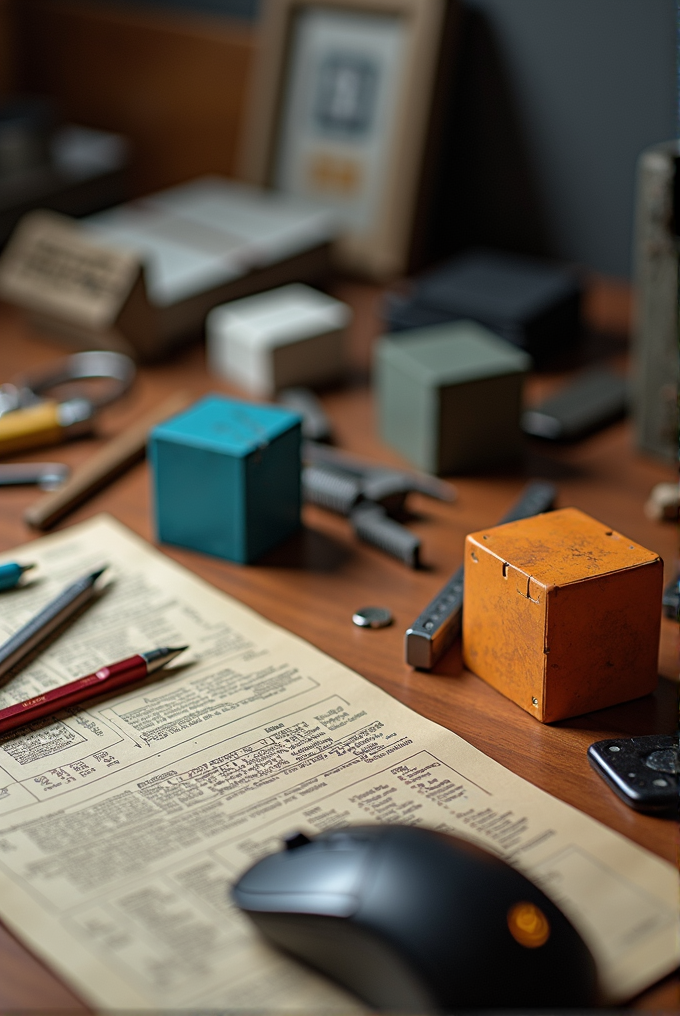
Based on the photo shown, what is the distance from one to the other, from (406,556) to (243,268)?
18.6 inches

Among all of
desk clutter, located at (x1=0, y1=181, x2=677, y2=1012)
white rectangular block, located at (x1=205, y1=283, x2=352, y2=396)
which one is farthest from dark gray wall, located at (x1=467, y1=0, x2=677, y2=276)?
white rectangular block, located at (x1=205, y1=283, x2=352, y2=396)

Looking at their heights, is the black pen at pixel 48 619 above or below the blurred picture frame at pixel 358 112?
below

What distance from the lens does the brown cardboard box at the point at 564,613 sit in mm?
576

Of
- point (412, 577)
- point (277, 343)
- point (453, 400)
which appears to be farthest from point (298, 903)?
point (277, 343)

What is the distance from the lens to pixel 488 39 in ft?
3.90

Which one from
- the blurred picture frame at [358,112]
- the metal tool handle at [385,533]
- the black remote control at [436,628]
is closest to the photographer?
the black remote control at [436,628]

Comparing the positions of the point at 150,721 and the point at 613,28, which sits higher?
the point at 613,28

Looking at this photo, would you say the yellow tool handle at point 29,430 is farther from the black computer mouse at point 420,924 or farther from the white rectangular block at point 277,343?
the black computer mouse at point 420,924

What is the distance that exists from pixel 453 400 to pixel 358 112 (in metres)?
0.53

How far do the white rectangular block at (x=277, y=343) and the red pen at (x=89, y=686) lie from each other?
387mm

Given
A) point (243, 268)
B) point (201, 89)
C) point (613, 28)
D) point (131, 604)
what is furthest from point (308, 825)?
point (201, 89)

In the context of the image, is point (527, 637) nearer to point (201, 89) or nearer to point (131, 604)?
point (131, 604)

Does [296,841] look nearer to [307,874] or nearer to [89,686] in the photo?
[307,874]

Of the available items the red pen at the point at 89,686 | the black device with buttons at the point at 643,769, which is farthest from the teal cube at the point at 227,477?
the black device with buttons at the point at 643,769
